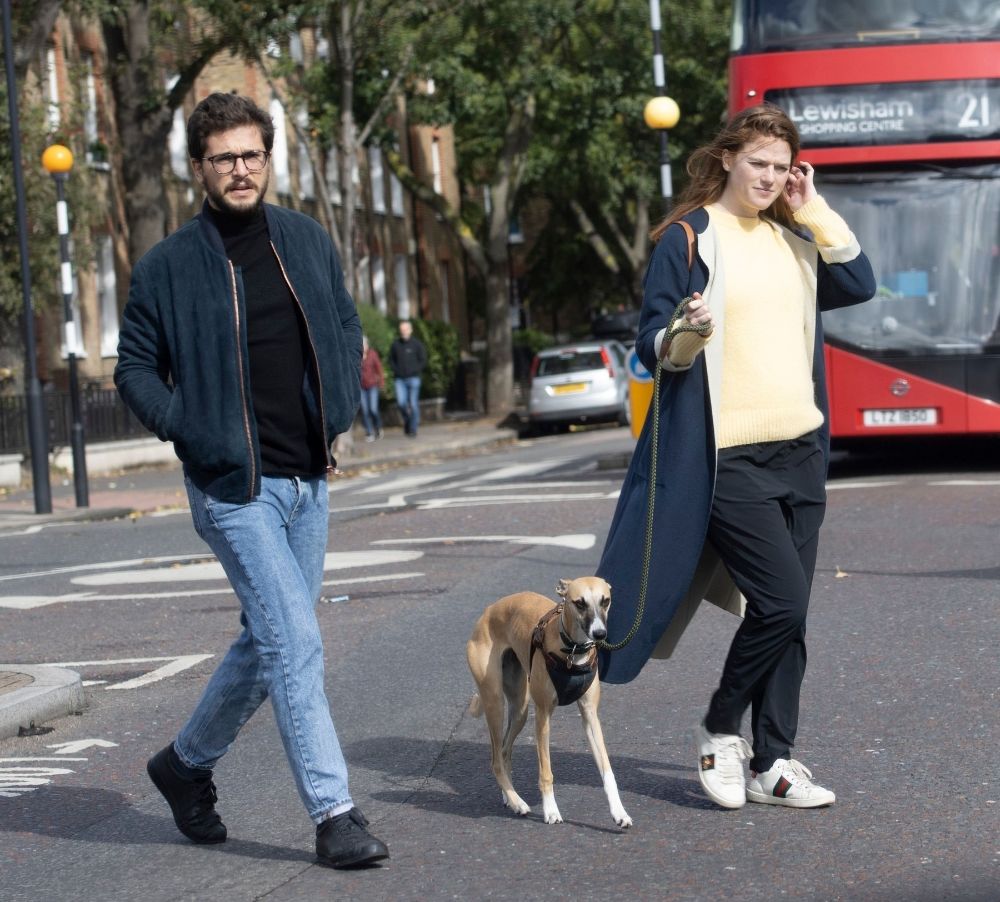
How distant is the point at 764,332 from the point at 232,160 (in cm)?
159

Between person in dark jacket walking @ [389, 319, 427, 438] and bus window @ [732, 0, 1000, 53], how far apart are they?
59.2ft

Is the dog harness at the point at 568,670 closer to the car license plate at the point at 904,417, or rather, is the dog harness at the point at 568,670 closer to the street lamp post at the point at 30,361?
the car license plate at the point at 904,417

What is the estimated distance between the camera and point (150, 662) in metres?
9.04

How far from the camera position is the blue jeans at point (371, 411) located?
32625 mm

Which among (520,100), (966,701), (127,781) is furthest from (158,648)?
(520,100)

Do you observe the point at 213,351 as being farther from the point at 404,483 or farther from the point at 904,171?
the point at 404,483

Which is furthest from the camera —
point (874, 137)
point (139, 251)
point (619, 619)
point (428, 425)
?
point (428, 425)

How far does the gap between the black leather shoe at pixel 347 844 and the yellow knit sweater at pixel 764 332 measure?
57.5 inches

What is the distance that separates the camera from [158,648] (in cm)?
946

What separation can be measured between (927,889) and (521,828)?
1.27 metres

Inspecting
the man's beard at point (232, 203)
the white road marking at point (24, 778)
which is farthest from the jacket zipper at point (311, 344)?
the white road marking at point (24, 778)

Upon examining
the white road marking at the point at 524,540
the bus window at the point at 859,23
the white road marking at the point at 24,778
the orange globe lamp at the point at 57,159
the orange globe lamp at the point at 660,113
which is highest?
the bus window at the point at 859,23

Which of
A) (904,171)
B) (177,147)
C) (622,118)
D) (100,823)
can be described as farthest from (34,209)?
(100,823)

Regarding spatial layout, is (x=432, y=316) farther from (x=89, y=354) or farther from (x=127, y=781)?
(x=127, y=781)
